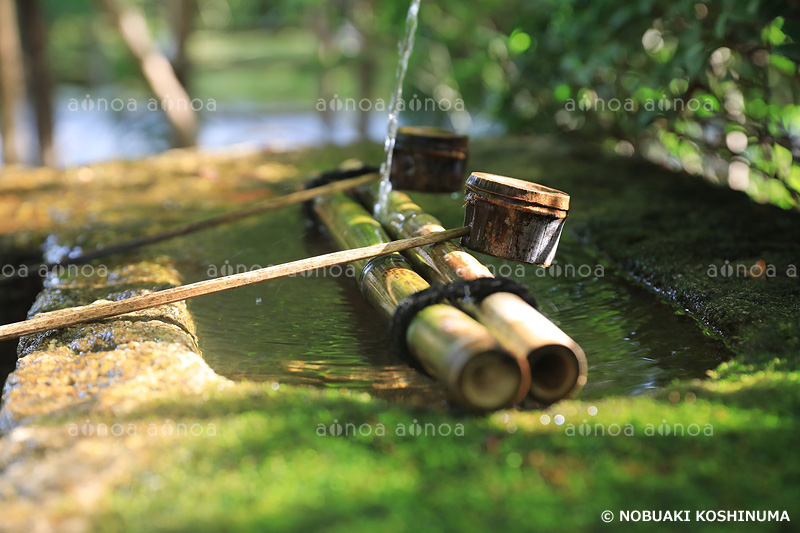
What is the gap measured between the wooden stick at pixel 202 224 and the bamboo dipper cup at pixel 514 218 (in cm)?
135

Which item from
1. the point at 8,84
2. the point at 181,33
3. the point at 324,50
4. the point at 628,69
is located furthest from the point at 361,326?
the point at 324,50

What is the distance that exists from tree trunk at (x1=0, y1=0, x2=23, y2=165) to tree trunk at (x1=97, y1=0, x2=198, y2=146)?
1.23m

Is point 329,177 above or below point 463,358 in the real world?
above

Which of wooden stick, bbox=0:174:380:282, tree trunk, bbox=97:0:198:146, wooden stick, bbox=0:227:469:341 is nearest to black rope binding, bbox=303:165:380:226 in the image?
wooden stick, bbox=0:174:380:282

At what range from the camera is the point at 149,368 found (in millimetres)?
2537

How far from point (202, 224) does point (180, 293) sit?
3.84ft

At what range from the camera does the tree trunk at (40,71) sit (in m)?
8.20

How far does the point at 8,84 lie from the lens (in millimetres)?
8039

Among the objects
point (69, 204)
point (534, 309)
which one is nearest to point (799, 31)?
point (534, 309)

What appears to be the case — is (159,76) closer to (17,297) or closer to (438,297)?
(17,297)

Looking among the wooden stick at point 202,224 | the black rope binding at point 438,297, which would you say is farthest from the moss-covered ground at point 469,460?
the wooden stick at point 202,224

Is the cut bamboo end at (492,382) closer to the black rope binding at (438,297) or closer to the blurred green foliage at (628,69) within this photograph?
the black rope binding at (438,297)

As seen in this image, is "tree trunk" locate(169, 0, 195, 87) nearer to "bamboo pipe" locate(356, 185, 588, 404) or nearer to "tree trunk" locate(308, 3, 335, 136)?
"tree trunk" locate(308, 3, 335, 136)

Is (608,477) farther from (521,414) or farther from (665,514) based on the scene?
(521,414)
